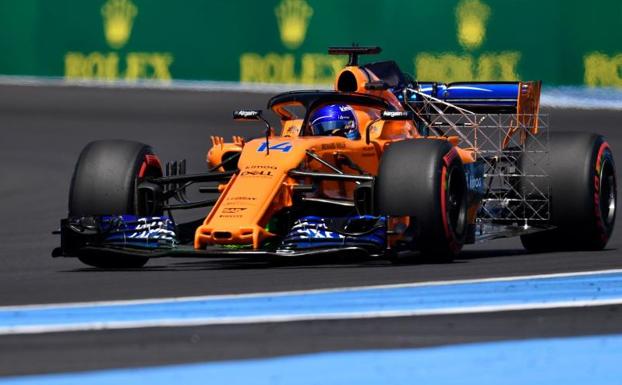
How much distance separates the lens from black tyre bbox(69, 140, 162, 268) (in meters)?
10.9

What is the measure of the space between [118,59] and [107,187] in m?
10.9

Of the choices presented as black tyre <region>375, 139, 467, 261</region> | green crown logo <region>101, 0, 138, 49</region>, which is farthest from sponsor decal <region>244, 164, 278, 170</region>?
green crown logo <region>101, 0, 138, 49</region>

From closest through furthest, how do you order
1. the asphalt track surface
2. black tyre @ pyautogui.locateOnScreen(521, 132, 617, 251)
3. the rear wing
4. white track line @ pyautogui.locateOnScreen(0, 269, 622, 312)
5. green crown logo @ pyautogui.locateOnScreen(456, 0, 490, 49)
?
the asphalt track surface < white track line @ pyautogui.locateOnScreen(0, 269, 622, 312) < black tyre @ pyautogui.locateOnScreen(521, 132, 617, 251) < the rear wing < green crown logo @ pyautogui.locateOnScreen(456, 0, 490, 49)

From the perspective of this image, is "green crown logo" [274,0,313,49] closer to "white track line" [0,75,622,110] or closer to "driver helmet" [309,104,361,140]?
"white track line" [0,75,622,110]

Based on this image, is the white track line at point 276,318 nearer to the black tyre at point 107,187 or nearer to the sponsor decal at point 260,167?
the sponsor decal at point 260,167

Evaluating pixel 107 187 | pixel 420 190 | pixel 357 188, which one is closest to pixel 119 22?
pixel 107 187

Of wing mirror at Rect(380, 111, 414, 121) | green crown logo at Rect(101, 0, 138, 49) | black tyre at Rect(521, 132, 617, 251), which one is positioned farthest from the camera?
green crown logo at Rect(101, 0, 138, 49)

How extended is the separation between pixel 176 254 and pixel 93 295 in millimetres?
1627

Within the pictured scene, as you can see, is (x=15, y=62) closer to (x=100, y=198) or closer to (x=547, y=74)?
(x=547, y=74)

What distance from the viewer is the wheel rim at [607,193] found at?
12.3 metres

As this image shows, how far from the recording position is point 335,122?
11.5 m

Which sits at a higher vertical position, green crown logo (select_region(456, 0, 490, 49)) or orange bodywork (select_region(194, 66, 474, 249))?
green crown logo (select_region(456, 0, 490, 49))

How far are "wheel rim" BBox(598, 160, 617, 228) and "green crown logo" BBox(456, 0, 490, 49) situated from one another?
778cm

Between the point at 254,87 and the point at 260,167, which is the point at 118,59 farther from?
the point at 260,167
